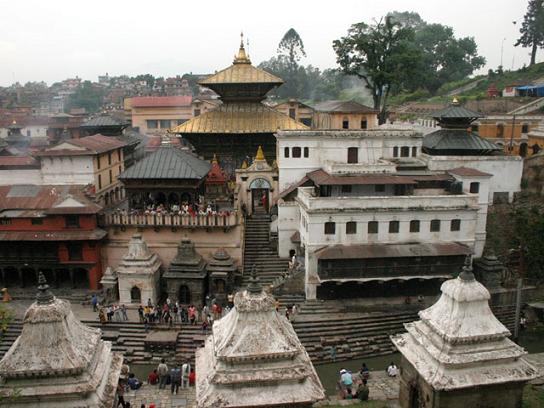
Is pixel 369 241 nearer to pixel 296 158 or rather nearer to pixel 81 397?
pixel 296 158

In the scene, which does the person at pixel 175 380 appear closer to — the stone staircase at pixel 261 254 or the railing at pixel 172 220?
the stone staircase at pixel 261 254

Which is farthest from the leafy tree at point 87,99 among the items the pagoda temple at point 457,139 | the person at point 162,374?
the person at point 162,374

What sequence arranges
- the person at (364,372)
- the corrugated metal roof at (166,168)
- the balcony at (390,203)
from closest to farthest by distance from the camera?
the person at (364,372) < the balcony at (390,203) < the corrugated metal roof at (166,168)

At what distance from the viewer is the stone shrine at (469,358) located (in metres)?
12.7

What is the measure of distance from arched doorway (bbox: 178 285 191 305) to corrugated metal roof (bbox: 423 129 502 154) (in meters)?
17.3

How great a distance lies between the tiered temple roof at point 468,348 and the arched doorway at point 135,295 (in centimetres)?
1676

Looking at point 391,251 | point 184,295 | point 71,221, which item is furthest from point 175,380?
point 71,221

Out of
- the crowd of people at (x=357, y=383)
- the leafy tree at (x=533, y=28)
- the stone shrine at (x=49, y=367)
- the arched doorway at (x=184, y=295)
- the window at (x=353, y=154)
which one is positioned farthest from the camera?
the leafy tree at (x=533, y=28)

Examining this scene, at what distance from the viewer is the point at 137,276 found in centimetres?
2628

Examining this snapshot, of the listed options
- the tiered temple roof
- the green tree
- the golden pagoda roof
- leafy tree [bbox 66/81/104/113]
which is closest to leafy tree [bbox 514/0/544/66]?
the green tree

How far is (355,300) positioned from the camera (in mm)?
26297

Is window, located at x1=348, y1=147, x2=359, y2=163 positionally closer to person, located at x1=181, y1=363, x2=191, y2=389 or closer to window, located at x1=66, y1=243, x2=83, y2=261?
window, located at x1=66, y1=243, x2=83, y2=261

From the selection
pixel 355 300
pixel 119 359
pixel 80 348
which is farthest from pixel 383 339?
pixel 80 348

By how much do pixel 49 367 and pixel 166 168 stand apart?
20.1m
